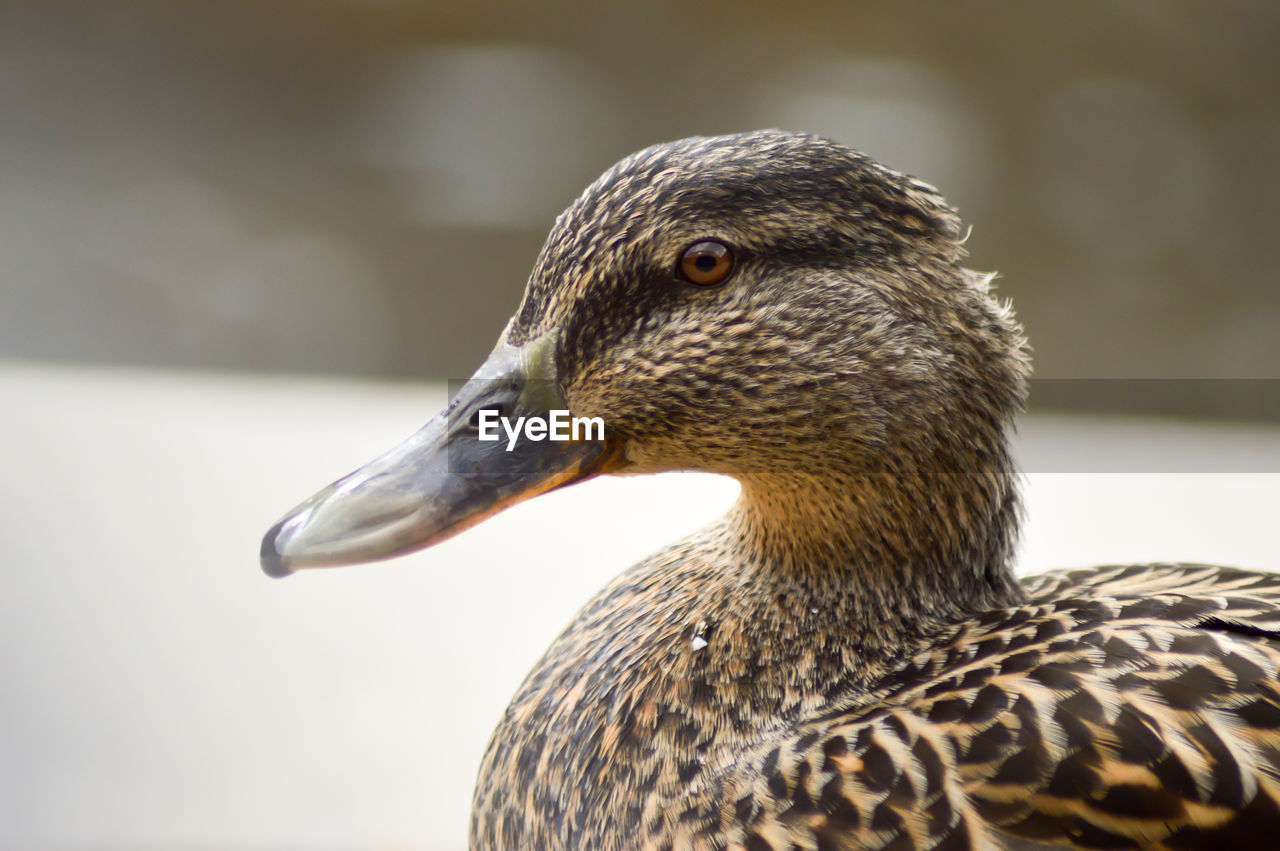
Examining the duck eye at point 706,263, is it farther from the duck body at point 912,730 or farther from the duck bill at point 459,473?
the duck body at point 912,730

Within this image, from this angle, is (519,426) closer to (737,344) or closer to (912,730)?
(737,344)

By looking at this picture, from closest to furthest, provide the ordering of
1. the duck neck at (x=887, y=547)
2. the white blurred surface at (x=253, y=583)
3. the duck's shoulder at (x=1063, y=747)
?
the duck's shoulder at (x=1063, y=747)
the duck neck at (x=887, y=547)
the white blurred surface at (x=253, y=583)

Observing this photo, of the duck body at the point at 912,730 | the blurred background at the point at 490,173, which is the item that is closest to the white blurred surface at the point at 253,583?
the blurred background at the point at 490,173

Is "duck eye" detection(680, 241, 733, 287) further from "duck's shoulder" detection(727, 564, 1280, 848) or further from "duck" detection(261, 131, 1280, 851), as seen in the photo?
"duck's shoulder" detection(727, 564, 1280, 848)

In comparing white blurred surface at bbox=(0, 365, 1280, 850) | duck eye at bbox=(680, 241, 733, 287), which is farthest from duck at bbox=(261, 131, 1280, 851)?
white blurred surface at bbox=(0, 365, 1280, 850)

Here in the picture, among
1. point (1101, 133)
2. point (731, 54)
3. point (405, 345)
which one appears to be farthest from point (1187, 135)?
point (405, 345)

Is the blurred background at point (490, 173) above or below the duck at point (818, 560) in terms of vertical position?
above

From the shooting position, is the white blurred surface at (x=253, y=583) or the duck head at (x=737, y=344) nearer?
the duck head at (x=737, y=344)

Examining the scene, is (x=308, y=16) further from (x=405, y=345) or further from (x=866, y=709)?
(x=866, y=709)
